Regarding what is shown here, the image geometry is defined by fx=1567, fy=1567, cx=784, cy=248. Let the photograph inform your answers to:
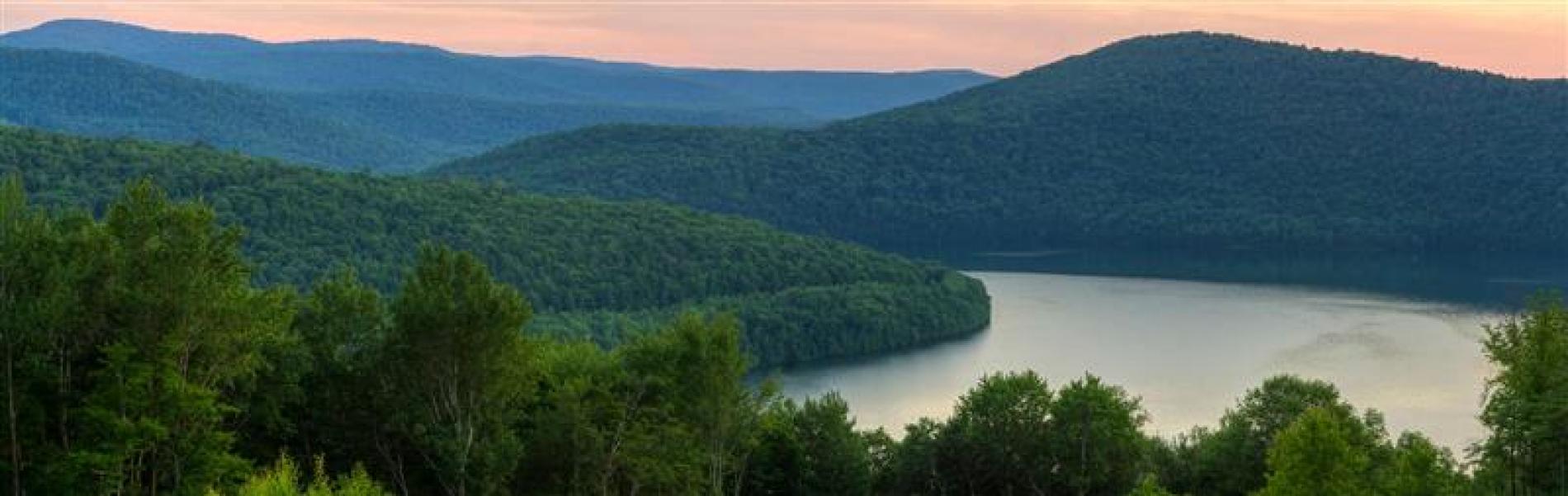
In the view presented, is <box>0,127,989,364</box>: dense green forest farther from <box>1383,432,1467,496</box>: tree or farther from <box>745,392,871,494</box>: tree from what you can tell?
<box>1383,432,1467,496</box>: tree

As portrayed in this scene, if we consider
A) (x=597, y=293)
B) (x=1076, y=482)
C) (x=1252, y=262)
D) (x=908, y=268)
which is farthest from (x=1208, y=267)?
(x=1076, y=482)

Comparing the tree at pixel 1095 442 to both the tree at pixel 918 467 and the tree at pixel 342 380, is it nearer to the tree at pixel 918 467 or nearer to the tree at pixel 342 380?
the tree at pixel 918 467

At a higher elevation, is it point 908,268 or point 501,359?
point 501,359

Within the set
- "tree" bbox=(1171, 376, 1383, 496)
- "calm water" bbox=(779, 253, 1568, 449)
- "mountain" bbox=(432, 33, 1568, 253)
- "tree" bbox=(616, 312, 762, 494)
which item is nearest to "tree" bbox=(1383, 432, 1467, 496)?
"tree" bbox=(1171, 376, 1383, 496)

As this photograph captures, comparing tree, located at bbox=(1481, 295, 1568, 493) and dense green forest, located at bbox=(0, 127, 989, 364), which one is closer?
tree, located at bbox=(1481, 295, 1568, 493)

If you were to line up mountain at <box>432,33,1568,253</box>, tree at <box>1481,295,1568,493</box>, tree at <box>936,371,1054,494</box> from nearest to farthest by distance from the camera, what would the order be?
tree at <box>1481,295,1568,493</box>
tree at <box>936,371,1054,494</box>
mountain at <box>432,33,1568,253</box>

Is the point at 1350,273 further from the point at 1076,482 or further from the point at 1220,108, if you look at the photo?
the point at 1076,482
